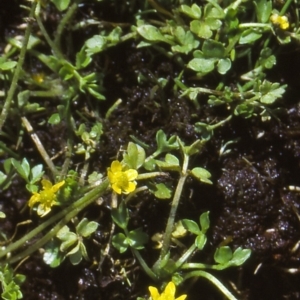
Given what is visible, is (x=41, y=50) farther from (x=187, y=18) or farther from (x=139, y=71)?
(x=187, y=18)

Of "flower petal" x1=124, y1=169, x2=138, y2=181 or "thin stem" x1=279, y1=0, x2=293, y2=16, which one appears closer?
"flower petal" x1=124, y1=169, x2=138, y2=181

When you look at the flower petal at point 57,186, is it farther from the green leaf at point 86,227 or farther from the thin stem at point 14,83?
the thin stem at point 14,83

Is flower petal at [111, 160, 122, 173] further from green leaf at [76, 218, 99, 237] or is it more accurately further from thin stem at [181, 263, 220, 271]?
thin stem at [181, 263, 220, 271]

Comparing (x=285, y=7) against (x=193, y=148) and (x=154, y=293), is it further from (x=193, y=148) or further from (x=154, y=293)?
(x=154, y=293)

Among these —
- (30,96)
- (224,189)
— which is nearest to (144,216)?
(224,189)

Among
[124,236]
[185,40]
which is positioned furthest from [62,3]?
[124,236]

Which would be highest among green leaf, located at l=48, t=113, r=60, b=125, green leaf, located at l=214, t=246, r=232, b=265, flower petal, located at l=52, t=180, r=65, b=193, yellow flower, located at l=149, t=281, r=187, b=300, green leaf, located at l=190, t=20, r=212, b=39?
green leaf, located at l=190, t=20, r=212, b=39

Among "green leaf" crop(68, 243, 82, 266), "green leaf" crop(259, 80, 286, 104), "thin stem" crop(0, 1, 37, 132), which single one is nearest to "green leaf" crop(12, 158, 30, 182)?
"thin stem" crop(0, 1, 37, 132)
